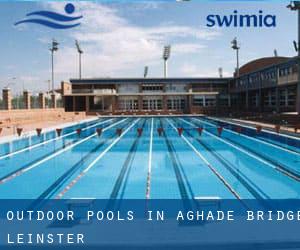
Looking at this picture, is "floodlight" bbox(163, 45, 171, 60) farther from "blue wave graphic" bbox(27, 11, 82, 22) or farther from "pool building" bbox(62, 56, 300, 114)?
"blue wave graphic" bbox(27, 11, 82, 22)

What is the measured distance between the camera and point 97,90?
141 feet

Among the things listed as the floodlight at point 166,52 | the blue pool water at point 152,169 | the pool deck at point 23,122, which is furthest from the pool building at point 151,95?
the blue pool water at point 152,169

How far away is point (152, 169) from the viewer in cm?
957

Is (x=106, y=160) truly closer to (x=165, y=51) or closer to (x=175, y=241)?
(x=175, y=241)

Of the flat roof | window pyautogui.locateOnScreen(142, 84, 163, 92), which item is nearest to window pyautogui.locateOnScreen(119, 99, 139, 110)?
window pyautogui.locateOnScreen(142, 84, 163, 92)

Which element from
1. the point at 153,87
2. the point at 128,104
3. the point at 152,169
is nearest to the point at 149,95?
the point at 153,87

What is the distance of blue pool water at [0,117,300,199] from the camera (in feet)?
23.9

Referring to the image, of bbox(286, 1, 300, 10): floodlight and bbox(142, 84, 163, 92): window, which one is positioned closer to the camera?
bbox(286, 1, 300, 10): floodlight

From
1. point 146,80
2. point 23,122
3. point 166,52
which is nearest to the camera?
point 23,122

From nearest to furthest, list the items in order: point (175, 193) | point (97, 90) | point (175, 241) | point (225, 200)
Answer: point (175, 241) < point (225, 200) < point (175, 193) < point (97, 90)

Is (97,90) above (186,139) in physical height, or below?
above

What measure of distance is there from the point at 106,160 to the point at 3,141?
5641mm

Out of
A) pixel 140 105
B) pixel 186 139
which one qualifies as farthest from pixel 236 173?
pixel 140 105

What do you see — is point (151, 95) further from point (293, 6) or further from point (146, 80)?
point (293, 6)
